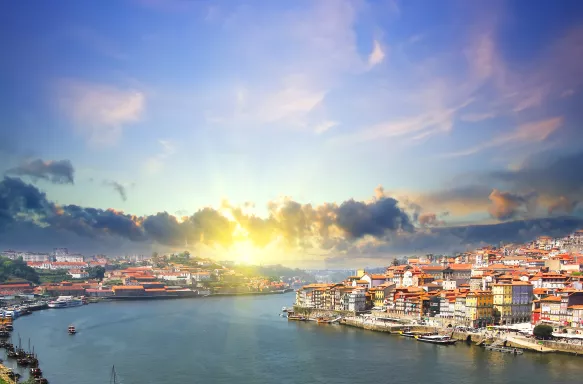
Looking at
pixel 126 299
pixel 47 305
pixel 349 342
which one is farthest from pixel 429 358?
pixel 126 299

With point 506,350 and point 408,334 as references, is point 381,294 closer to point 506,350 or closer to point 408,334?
point 408,334

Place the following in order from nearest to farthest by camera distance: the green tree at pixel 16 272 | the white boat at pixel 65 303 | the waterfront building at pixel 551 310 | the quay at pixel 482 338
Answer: the quay at pixel 482 338
the waterfront building at pixel 551 310
the white boat at pixel 65 303
the green tree at pixel 16 272

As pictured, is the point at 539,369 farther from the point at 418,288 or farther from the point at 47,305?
the point at 47,305

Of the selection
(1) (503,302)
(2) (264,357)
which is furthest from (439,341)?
(2) (264,357)

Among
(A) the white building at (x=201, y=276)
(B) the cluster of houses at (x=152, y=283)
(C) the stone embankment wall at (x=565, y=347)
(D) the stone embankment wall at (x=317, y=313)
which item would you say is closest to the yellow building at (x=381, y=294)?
(D) the stone embankment wall at (x=317, y=313)

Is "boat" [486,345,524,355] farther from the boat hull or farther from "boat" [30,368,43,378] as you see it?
"boat" [30,368,43,378]

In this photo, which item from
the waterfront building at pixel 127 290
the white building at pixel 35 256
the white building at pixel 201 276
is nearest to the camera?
the waterfront building at pixel 127 290

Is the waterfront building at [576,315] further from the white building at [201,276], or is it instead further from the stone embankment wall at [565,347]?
the white building at [201,276]
